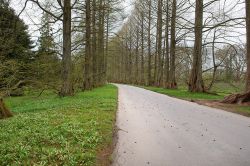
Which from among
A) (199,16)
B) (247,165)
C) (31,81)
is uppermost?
(199,16)

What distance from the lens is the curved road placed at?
17.9ft

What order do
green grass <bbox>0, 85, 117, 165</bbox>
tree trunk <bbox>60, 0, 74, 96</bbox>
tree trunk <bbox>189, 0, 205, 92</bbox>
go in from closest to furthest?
green grass <bbox>0, 85, 117, 165</bbox> < tree trunk <bbox>60, 0, 74, 96</bbox> < tree trunk <bbox>189, 0, 205, 92</bbox>

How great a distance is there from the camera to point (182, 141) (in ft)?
22.5

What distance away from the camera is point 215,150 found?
6055mm

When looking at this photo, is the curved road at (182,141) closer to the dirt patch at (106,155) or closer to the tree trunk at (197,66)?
the dirt patch at (106,155)

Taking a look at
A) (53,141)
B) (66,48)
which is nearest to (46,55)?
(66,48)

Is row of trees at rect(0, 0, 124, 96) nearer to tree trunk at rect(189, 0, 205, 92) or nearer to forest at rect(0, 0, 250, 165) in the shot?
forest at rect(0, 0, 250, 165)

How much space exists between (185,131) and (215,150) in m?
1.93

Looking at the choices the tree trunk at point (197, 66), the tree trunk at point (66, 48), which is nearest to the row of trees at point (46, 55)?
the tree trunk at point (66, 48)

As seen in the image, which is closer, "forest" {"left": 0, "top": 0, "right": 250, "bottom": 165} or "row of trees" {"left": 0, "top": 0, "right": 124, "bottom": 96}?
"forest" {"left": 0, "top": 0, "right": 250, "bottom": 165}

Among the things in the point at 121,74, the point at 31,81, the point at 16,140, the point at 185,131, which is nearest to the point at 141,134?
the point at 185,131

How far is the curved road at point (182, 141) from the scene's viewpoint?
5461 mm

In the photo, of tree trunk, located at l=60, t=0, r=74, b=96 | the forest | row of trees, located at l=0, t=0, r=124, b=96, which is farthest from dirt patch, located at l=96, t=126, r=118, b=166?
tree trunk, located at l=60, t=0, r=74, b=96

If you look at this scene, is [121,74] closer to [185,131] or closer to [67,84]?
[67,84]
